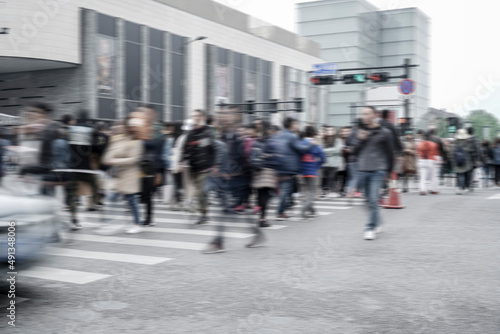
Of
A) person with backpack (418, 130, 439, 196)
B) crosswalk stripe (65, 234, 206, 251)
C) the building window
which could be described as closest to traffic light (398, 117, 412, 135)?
person with backpack (418, 130, 439, 196)

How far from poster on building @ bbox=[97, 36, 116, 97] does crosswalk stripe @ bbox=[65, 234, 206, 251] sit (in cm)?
2233

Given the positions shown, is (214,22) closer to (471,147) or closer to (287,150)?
(471,147)

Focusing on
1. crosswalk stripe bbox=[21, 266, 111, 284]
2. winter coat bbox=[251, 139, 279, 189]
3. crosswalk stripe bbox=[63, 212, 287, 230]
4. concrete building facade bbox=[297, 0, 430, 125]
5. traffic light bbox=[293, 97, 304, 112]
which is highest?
concrete building facade bbox=[297, 0, 430, 125]

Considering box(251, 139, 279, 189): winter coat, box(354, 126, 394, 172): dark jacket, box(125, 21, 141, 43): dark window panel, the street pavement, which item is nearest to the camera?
the street pavement

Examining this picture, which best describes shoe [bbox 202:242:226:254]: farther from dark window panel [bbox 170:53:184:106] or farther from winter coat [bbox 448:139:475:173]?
dark window panel [bbox 170:53:184:106]

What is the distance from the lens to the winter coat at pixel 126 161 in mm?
8539

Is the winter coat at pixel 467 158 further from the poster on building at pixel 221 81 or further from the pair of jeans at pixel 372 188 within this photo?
the poster on building at pixel 221 81

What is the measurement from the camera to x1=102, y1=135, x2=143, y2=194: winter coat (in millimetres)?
8539

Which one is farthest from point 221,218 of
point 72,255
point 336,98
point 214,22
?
point 336,98

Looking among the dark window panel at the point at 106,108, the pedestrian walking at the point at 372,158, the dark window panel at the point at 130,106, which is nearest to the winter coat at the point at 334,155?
the pedestrian walking at the point at 372,158

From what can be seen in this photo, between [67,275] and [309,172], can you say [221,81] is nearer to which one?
[309,172]

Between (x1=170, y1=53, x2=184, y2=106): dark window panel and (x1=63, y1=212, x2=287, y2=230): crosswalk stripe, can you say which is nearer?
(x1=63, y1=212, x2=287, y2=230): crosswalk stripe

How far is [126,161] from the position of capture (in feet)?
27.9

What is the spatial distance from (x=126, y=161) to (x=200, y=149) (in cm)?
111
